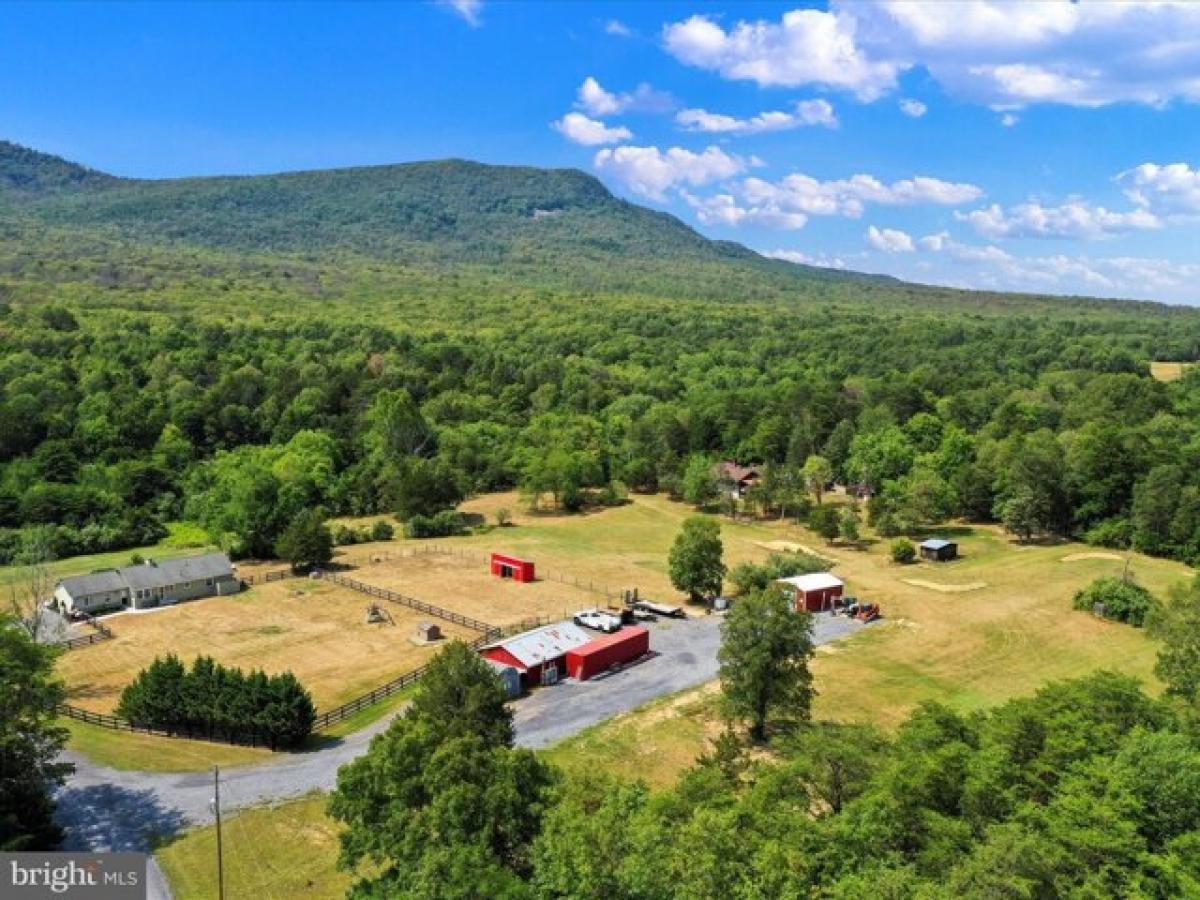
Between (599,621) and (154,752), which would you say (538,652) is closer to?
(599,621)

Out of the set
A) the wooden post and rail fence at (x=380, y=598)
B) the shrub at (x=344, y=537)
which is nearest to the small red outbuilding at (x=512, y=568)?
the wooden post and rail fence at (x=380, y=598)

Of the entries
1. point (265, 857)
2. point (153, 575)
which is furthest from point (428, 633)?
point (265, 857)

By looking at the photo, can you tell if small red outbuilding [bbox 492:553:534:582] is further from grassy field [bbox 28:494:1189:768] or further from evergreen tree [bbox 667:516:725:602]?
evergreen tree [bbox 667:516:725:602]

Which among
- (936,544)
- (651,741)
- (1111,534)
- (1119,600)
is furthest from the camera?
(1111,534)

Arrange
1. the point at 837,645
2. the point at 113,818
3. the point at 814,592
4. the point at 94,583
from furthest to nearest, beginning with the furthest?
1. the point at 814,592
2. the point at 94,583
3. the point at 837,645
4. the point at 113,818

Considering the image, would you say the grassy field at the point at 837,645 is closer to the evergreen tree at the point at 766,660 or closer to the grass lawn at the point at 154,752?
the grass lawn at the point at 154,752

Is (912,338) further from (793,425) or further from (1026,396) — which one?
(793,425)

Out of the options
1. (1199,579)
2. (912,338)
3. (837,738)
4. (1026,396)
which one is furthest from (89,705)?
(912,338)

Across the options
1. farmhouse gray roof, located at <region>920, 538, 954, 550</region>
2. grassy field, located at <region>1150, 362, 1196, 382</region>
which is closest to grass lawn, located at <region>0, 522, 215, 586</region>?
farmhouse gray roof, located at <region>920, 538, 954, 550</region>
